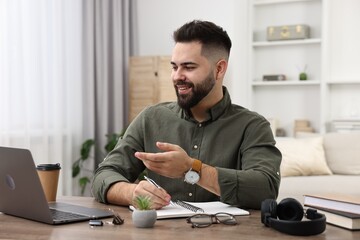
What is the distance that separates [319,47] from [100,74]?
2155mm

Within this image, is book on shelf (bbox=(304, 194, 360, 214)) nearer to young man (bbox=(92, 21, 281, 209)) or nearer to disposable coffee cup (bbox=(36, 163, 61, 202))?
young man (bbox=(92, 21, 281, 209))

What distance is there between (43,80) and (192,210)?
306 centimetres

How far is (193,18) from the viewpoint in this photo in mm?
5645

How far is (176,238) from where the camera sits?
1330 millimetres

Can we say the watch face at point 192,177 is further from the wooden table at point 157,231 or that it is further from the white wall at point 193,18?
the white wall at point 193,18

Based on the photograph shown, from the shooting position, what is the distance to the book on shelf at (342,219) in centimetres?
142

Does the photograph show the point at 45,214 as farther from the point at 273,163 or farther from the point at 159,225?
the point at 273,163

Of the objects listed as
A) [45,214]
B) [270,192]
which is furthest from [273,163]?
[45,214]

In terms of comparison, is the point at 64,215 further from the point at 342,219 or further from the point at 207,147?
the point at 342,219

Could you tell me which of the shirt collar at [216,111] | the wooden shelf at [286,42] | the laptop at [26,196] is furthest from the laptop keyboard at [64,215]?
the wooden shelf at [286,42]

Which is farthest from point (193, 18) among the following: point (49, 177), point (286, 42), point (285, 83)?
point (49, 177)

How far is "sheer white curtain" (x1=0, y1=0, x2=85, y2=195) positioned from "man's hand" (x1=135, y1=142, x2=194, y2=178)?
106 inches

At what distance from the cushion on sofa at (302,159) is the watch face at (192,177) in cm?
290

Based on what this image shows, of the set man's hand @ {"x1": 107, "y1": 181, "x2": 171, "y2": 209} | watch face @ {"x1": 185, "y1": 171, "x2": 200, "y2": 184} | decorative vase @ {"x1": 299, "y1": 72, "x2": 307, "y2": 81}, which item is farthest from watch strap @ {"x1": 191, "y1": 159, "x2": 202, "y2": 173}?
decorative vase @ {"x1": 299, "y1": 72, "x2": 307, "y2": 81}
